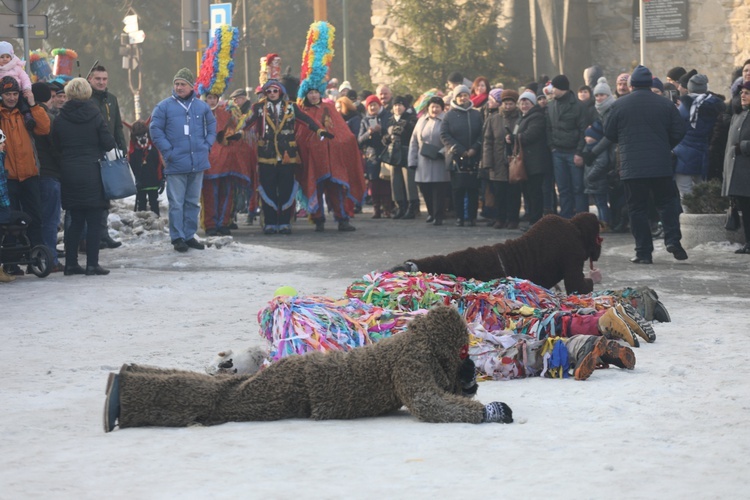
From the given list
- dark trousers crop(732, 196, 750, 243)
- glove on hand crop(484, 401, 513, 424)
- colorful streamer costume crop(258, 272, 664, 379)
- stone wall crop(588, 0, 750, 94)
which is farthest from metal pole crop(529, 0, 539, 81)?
glove on hand crop(484, 401, 513, 424)

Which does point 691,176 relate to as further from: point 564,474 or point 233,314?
point 564,474

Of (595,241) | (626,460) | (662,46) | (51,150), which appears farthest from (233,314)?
(662,46)

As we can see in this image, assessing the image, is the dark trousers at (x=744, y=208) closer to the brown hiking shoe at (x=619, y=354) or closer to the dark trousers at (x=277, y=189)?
the brown hiking shoe at (x=619, y=354)

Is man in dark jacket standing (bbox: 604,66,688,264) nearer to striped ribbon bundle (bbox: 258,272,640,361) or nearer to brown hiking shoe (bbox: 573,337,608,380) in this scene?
striped ribbon bundle (bbox: 258,272,640,361)

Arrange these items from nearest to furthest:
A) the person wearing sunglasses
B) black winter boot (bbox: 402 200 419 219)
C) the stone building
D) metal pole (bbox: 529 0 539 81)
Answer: the person wearing sunglasses
black winter boot (bbox: 402 200 419 219)
the stone building
metal pole (bbox: 529 0 539 81)

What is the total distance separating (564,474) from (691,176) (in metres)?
11.1

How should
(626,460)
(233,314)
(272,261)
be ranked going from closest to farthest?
1. (626,460)
2. (233,314)
3. (272,261)

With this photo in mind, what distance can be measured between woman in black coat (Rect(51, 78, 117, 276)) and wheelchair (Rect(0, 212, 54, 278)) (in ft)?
0.89

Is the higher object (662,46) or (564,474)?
(662,46)

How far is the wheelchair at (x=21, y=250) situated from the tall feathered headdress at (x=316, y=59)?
6.28m

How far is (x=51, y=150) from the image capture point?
1271 cm

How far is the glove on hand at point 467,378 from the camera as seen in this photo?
6070mm

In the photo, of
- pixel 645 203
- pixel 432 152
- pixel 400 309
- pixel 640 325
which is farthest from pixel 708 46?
pixel 400 309

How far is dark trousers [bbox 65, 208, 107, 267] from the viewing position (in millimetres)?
12422
